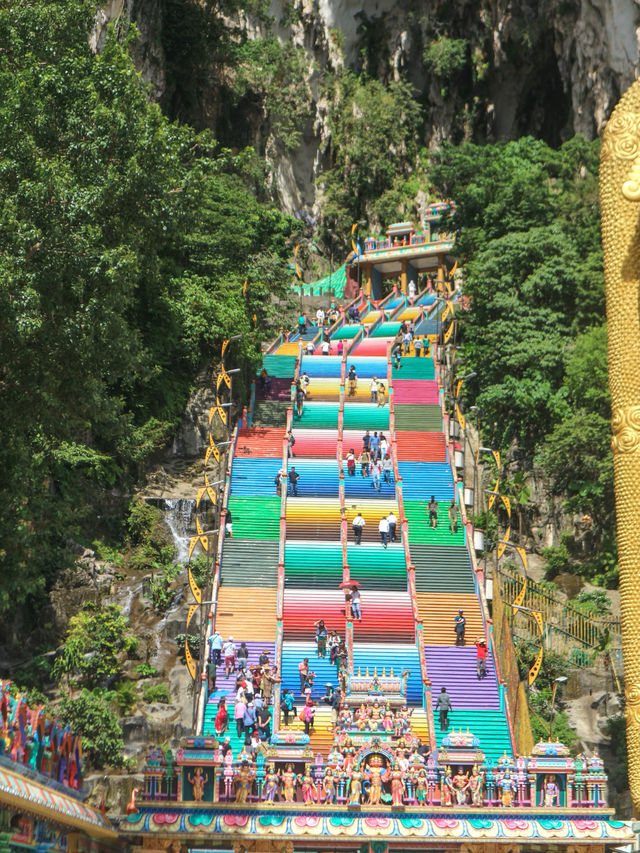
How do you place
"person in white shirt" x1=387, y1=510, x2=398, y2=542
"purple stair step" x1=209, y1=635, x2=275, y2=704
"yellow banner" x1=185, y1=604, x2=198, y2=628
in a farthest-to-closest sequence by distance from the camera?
1. "person in white shirt" x1=387, y1=510, x2=398, y2=542
2. "yellow banner" x1=185, y1=604, x2=198, y2=628
3. "purple stair step" x1=209, y1=635, x2=275, y2=704

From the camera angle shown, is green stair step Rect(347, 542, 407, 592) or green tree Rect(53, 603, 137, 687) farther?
green stair step Rect(347, 542, 407, 592)

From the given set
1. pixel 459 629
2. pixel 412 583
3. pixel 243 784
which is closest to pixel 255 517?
pixel 412 583

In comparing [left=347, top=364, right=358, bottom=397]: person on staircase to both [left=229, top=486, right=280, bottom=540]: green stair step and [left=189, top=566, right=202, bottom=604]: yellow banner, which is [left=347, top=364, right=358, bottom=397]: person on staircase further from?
[left=189, top=566, right=202, bottom=604]: yellow banner

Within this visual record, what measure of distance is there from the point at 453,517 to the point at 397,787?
13401 millimetres

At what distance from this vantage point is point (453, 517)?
35.6 m

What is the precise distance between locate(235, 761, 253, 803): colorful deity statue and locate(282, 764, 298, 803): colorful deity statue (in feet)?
1.88

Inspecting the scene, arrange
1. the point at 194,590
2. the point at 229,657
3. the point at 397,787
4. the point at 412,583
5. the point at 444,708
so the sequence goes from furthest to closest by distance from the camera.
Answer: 1. the point at 412,583
2. the point at 194,590
3. the point at 229,657
4. the point at 444,708
5. the point at 397,787

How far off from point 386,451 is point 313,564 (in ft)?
19.2

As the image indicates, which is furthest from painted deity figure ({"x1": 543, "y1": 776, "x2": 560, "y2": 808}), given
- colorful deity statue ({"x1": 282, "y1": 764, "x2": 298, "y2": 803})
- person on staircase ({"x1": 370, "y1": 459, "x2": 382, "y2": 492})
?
person on staircase ({"x1": 370, "y1": 459, "x2": 382, "y2": 492})

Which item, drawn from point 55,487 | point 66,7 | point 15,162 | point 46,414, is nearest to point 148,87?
point 66,7

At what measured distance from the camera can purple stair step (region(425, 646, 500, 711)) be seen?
Answer: 29.0 metres

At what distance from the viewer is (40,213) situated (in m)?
23.0

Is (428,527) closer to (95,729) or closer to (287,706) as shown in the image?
(287,706)

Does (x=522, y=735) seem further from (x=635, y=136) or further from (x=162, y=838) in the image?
(x=635, y=136)
